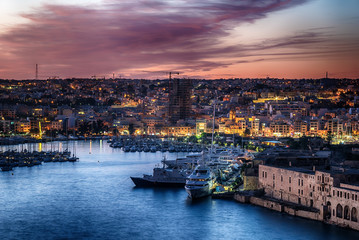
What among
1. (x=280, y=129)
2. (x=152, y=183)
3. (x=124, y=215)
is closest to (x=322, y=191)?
(x=124, y=215)

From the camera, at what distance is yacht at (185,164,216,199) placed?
634 inches

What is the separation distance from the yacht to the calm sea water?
0.30m

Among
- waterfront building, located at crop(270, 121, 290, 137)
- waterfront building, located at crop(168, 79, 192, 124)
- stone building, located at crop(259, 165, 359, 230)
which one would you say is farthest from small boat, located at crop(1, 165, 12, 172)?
waterfront building, located at crop(168, 79, 192, 124)

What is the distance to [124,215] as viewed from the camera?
569 inches

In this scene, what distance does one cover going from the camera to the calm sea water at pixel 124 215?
40.8 ft

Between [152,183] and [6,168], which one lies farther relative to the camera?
[6,168]

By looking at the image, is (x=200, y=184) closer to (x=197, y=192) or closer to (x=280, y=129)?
(x=197, y=192)

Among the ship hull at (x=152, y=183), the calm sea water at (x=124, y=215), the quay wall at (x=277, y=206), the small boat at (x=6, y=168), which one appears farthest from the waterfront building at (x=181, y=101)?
the quay wall at (x=277, y=206)

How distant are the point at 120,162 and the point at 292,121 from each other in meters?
20.6

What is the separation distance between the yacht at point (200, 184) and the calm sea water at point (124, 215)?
0.30 meters

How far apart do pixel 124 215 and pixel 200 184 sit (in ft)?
9.54

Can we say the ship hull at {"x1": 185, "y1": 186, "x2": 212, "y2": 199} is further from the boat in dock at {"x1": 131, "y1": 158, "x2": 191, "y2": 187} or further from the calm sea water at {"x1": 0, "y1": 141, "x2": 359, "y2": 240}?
the boat in dock at {"x1": 131, "y1": 158, "x2": 191, "y2": 187}

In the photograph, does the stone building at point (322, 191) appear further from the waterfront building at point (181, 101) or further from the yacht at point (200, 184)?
the waterfront building at point (181, 101)

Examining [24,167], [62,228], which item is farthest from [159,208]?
[24,167]
